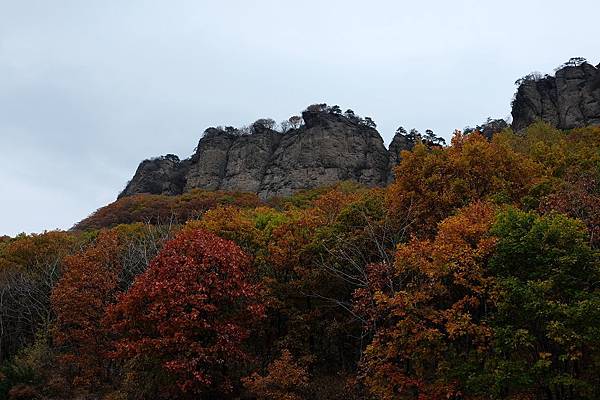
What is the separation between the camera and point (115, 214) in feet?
202

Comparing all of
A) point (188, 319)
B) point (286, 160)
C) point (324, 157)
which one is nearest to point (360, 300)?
point (188, 319)

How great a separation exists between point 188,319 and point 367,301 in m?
5.57

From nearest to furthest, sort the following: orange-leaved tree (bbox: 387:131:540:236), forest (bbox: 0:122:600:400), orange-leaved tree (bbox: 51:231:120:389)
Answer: forest (bbox: 0:122:600:400) → orange-leaved tree (bbox: 387:131:540:236) → orange-leaved tree (bbox: 51:231:120:389)

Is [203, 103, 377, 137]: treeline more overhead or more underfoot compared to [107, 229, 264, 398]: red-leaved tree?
more overhead

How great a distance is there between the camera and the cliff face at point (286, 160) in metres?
70.2

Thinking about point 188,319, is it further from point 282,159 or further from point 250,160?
point 250,160

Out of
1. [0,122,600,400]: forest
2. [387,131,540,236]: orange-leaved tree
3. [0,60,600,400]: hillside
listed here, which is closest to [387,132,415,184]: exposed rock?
[0,60,600,400]: hillside

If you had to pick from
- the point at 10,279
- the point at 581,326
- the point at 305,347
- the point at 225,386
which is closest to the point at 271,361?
the point at 305,347

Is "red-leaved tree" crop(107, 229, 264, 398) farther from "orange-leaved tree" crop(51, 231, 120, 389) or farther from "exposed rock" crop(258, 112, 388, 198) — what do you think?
"exposed rock" crop(258, 112, 388, 198)

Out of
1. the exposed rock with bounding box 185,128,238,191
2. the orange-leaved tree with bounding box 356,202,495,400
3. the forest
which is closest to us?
the forest

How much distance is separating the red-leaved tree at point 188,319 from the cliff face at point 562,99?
49.2m

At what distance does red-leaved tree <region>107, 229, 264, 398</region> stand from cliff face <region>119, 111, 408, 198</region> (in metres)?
49.5

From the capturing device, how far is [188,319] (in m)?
16.7

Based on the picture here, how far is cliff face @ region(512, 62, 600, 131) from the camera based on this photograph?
58.6m
